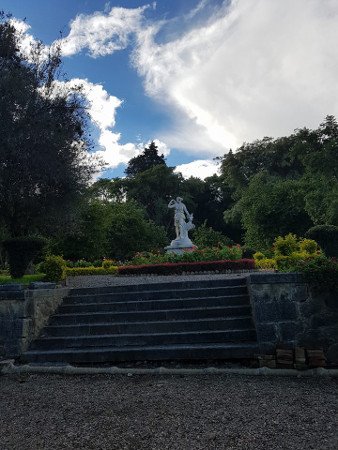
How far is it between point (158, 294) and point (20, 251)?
23.3ft

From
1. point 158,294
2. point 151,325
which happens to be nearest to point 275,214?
point 158,294

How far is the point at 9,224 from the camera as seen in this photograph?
16.2 metres

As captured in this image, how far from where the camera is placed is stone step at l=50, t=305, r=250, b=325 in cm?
695

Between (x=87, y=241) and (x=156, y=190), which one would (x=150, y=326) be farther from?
(x=156, y=190)

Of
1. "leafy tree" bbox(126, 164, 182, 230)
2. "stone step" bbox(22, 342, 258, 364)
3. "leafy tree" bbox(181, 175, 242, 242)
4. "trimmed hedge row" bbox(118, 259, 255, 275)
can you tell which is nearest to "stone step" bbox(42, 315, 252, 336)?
"stone step" bbox(22, 342, 258, 364)

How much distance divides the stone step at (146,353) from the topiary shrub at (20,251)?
23.1ft

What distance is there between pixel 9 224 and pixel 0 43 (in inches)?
301

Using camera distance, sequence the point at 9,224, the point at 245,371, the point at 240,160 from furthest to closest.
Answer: the point at 240,160
the point at 9,224
the point at 245,371

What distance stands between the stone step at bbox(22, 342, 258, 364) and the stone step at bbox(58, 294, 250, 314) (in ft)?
3.73

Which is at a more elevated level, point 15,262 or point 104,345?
point 15,262

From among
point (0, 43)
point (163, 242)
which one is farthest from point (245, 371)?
point (163, 242)

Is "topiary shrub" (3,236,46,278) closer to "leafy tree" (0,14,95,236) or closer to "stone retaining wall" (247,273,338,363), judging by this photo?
"leafy tree" (0,14,95,236)

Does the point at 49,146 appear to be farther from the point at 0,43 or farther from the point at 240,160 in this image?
the point at 240,160

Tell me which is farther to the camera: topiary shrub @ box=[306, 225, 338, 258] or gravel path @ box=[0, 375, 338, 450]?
topiary shrub @ box=[306, 225, 338, 258]
